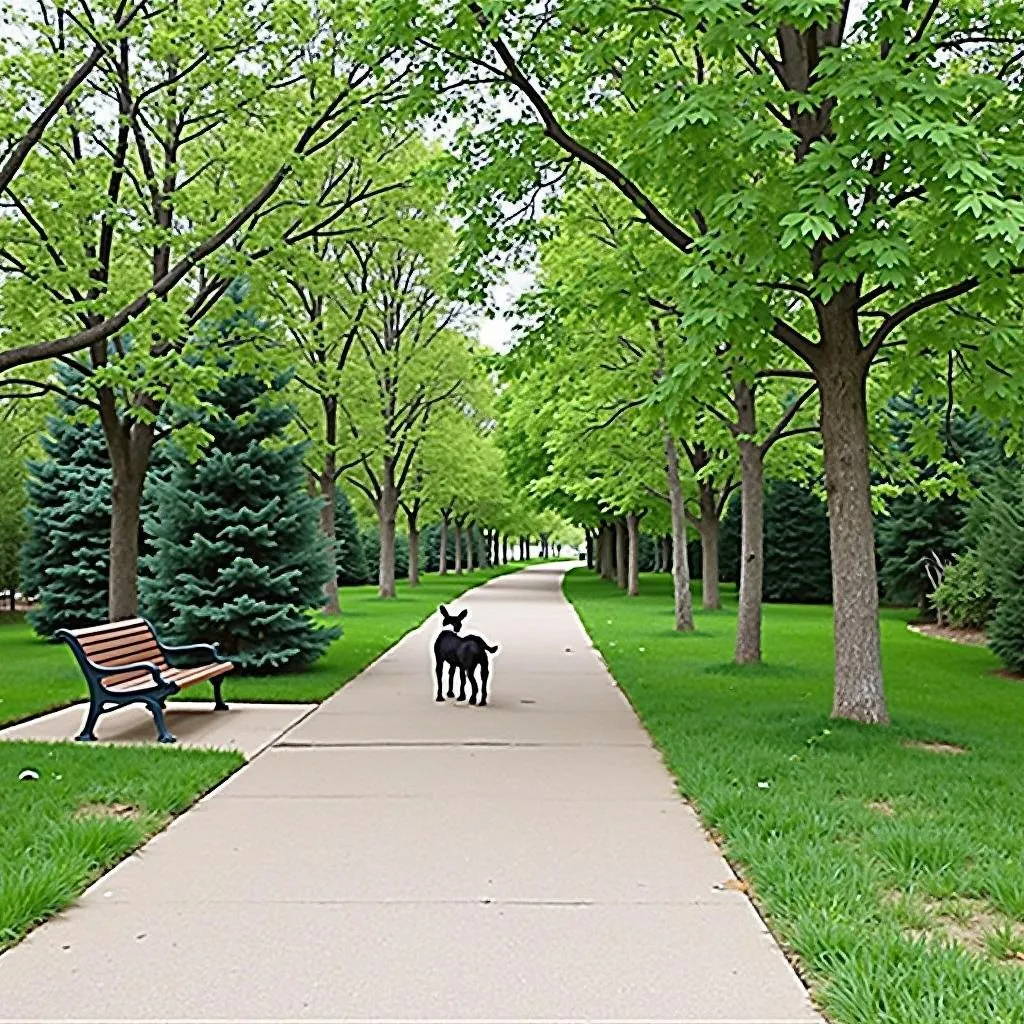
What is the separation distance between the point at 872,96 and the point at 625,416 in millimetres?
11421

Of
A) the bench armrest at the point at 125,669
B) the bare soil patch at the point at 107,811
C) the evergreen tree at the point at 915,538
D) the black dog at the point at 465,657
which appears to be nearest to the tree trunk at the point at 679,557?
the black dog at the point at 465,657

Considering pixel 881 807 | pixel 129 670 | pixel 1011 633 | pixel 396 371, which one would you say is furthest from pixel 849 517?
pixel 396 371

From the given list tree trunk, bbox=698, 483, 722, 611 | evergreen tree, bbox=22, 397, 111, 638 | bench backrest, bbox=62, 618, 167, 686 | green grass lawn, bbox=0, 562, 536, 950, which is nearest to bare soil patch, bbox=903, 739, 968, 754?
green grass lawn, bbox=0, 562, 536, 950

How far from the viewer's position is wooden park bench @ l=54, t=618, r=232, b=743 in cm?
859

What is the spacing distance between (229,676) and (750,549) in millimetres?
6922

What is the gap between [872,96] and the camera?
286 inches

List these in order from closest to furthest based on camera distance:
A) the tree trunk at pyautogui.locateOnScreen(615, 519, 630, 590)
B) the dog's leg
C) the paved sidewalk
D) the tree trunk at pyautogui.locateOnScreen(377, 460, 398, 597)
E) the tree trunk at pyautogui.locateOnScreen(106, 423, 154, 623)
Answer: the paved sidewalk, the dog's leg, the tree trunk at pyautogui.locateOnScreen(106, 423, 154, 623), the tree trunk at pyautogui.locateOnScreen(377, 460, 398, 597), the tree trunk at pyautogui.locateOnScreen(615, 519, 630, 590)

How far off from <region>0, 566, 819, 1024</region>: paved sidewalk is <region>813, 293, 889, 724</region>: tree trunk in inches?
86.3

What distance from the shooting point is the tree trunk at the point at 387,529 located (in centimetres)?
3275

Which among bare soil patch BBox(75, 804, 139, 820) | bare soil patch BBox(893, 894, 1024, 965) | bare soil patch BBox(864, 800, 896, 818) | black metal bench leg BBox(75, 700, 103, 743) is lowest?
bare soil patch BBox(75, 804, 139, 820)

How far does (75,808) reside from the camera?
20.4 ft

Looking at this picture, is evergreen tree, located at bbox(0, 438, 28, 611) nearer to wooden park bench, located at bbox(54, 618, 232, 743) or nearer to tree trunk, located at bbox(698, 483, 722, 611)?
wooden park bench, located at bbox(54, 618, 232, 743)

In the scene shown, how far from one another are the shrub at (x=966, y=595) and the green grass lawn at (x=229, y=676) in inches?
426

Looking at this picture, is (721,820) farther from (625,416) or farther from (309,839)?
(625,416)
